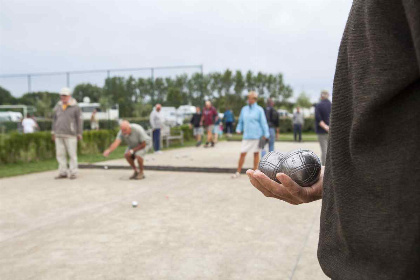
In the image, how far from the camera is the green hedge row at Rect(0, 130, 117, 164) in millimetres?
12578

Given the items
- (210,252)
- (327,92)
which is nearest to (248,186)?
(327,92)

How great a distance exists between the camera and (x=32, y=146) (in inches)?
522

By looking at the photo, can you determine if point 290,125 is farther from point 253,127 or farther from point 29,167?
point 253,127

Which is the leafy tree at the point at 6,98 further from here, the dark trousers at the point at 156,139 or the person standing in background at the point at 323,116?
the person standing in background at the point at 323,116

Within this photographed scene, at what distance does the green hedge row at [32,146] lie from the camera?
41.3 feet

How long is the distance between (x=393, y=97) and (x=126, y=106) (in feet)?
72.9

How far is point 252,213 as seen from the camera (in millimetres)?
5883

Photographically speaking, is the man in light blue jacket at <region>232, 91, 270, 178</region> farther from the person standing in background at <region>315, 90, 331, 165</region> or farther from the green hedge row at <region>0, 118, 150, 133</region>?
the green hedge row at <region>0, 118, 150, 133</region>

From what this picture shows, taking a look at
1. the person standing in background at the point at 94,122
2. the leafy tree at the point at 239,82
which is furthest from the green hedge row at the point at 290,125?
the leafy tree at the point at 239,82

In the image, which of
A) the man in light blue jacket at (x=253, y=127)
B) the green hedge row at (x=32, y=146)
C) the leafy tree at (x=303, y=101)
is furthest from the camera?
the leafy tree at (x=303, y=101)

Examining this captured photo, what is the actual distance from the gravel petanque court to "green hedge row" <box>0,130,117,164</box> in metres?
5.05

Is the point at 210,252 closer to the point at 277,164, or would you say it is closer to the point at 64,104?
the point at 277,164

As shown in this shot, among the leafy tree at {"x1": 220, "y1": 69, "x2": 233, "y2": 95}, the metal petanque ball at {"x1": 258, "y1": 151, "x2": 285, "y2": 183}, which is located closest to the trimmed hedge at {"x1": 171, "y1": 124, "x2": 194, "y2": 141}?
the metal petanque ball at {"x1": 258, "y1": 151, "x2": 285, "y2": 183}

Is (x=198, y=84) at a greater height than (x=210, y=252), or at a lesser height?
greater
